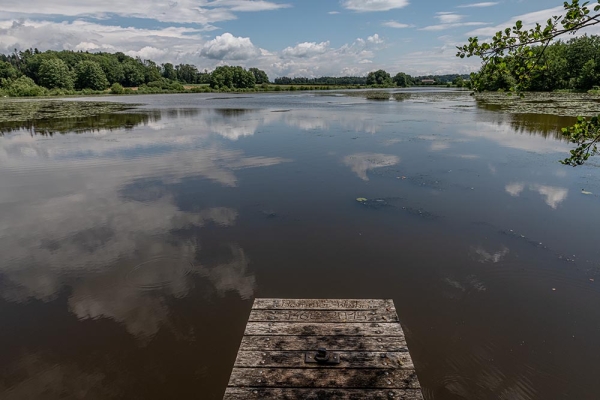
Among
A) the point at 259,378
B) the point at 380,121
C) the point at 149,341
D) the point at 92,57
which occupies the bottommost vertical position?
the point at 149,341

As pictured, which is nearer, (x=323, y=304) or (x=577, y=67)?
(x=323, y=304)

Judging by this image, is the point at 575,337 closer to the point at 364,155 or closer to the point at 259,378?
the point at 259,378

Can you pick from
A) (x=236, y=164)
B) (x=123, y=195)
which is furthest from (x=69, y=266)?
(x=236, y=164)

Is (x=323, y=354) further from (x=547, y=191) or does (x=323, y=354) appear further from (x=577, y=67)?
(x=577, y=67)

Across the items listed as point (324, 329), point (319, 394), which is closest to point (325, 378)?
point (319, 394)

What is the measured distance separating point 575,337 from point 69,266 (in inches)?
458

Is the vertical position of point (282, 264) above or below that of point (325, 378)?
below

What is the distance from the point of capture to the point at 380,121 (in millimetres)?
35844

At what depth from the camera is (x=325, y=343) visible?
501cm

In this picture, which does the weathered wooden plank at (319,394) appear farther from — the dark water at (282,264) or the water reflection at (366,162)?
the water reflection at (366,162)

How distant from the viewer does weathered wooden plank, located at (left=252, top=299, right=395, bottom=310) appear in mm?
5848

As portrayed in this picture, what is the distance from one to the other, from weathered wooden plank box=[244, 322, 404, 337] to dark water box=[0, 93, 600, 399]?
112 centimetres

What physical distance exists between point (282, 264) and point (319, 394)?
474 cm

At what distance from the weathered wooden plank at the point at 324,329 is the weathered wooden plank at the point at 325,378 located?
0.69 metres
